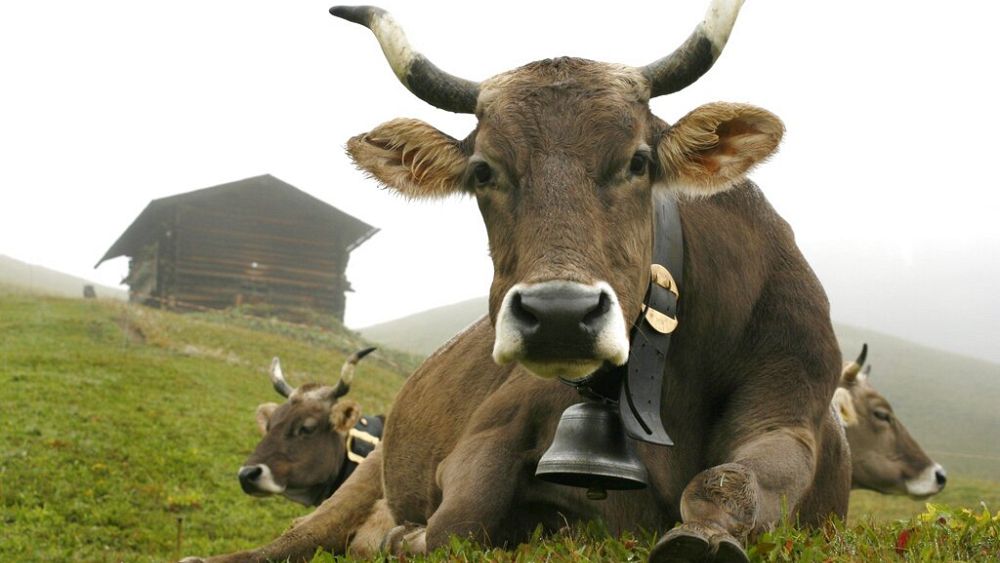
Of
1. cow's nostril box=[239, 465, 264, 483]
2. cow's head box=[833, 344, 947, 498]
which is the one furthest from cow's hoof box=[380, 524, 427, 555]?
cow's head box=[833, 344, 947, 498]

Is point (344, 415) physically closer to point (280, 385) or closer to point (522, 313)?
point (280, 385)

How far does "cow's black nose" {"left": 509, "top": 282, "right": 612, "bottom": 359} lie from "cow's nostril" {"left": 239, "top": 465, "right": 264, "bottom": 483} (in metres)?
8.64

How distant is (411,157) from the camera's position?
4.42 metres

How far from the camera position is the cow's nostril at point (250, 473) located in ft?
36.0

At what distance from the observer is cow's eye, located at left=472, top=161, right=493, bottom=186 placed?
3.79m

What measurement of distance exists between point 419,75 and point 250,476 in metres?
7.82

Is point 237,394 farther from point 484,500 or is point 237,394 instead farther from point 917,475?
point 484,500

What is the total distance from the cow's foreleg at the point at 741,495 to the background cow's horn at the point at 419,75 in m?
1.84

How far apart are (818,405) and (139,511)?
1245cm

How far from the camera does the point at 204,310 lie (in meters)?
46.3

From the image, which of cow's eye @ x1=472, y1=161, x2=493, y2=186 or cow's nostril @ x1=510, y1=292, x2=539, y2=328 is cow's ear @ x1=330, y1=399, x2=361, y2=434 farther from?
cow's nostril @ x1=510, y1=292, x2=539, y2=328

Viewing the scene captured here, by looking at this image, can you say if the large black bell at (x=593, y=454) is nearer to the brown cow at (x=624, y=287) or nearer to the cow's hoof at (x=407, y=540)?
the brown cow at (x=624, y=287)

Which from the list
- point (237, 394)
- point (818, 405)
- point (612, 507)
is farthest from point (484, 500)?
point (237, 394)

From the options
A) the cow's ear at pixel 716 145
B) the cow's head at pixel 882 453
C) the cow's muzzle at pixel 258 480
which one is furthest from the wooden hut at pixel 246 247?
the cow's ear at pixel 716 145
